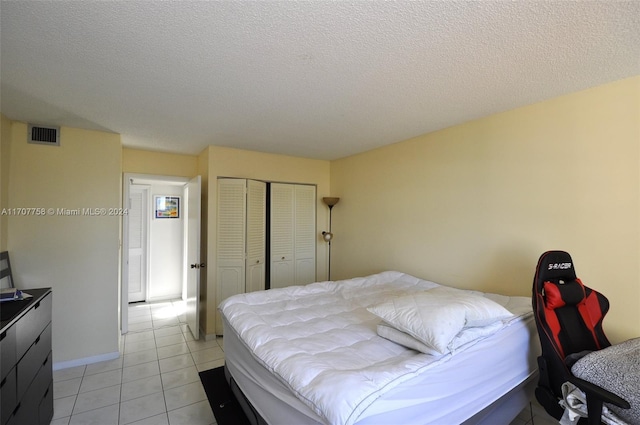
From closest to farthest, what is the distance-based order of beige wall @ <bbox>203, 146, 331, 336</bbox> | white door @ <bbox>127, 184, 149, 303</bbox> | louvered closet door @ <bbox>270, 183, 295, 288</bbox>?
beige wall @ <bbox>203, 146, 331, 336</bbox> < louvered closet door @ <bbox>270, 183, 295, 288</bbox> < white door @ <bbox>127, 184, 149, 303</bbox>

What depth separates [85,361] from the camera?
282 cm

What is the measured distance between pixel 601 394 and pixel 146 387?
3.14 m

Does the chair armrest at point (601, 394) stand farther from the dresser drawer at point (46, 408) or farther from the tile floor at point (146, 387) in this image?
the dresser drawer at point (46, 408)

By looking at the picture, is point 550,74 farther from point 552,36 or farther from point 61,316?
point 61,316

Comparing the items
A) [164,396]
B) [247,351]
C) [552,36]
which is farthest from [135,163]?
[552,36]

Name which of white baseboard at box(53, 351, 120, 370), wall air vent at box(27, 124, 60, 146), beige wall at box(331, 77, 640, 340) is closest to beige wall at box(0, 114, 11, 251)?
wall air vent at box(27, 124, 60, 146)

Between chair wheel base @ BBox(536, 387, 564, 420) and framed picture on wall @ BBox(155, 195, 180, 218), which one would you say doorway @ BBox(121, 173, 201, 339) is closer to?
framed picture on wall @ BBox(155, 195, 180, 218)

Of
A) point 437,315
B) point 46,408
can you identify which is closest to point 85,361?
point 46,408

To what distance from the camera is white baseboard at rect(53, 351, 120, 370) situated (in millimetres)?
2722

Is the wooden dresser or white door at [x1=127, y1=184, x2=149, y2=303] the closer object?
the wooden dresser

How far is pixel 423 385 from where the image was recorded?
122 cm

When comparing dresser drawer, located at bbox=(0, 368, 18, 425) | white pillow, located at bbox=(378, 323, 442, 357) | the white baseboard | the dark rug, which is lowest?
the white baseboard

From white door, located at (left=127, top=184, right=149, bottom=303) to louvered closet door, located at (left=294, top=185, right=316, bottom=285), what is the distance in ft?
9.37

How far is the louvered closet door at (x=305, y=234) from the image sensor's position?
4156 millimetres
